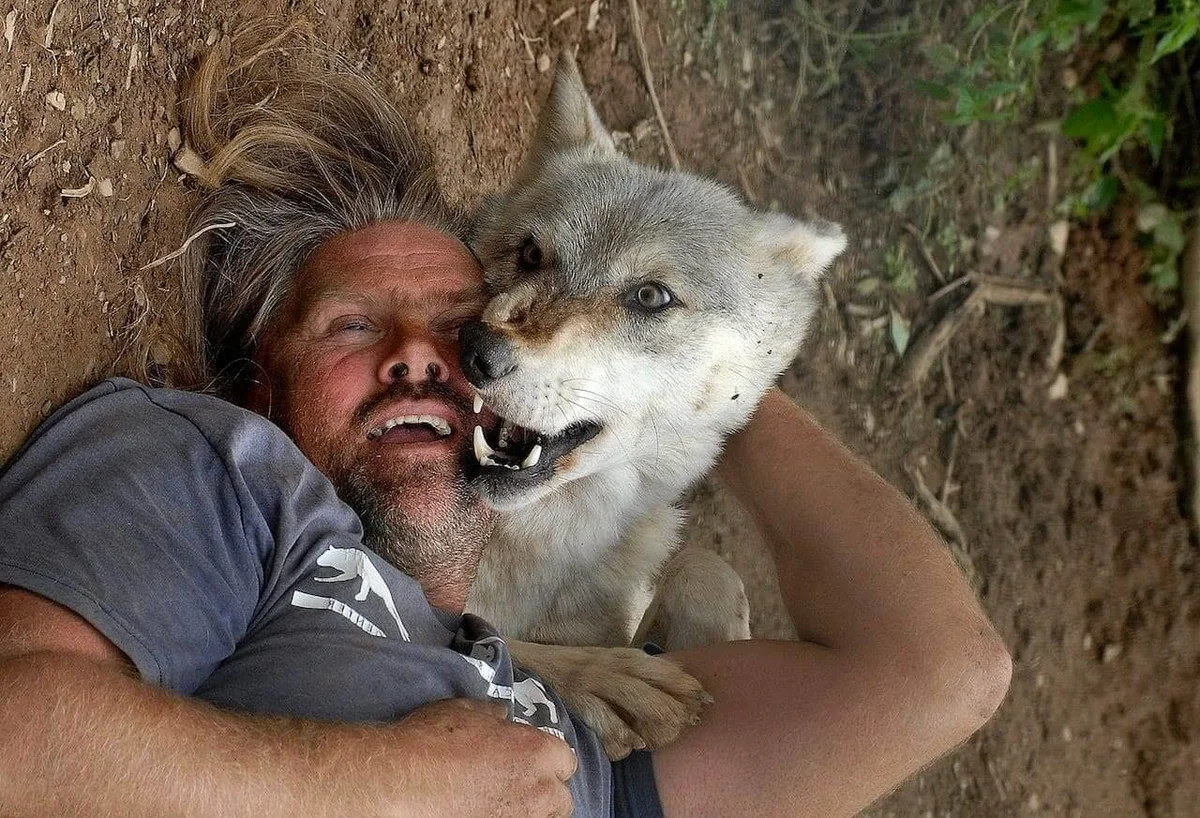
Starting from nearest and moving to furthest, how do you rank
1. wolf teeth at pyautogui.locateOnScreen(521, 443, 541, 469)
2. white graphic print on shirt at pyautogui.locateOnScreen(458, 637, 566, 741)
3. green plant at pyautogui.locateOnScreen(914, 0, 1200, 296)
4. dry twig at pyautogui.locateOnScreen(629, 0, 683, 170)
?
white graphic print on shirt at pyautogui.locateOnScreen(458, 637, 566, 741) < wolf teeth at pyautogui.locateOnScreen(521, 443, 541, 469) < dry twig at pyautogui.locateOnScreen(629, 0, 683, 170) < green plant at pyautogui.locateOnScreen(914, 0, 1200, 296)

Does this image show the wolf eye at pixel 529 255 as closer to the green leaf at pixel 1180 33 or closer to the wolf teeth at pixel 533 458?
the wolf teeth at pixel 533 458

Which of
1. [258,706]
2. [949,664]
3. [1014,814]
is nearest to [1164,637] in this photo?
[1014,814]

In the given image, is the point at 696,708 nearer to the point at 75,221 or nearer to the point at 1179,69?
the point at 75,221

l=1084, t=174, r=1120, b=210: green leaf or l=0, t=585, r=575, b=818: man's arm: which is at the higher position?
l=0, t=585, r=575, b=818: man's arm

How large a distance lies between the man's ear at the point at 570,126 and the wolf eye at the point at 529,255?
372 millimetres

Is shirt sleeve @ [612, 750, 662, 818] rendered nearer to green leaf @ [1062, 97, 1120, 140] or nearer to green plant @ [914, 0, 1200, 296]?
green plant @ [914, 0, 1200, 296]

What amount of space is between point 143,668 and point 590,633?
129 cm

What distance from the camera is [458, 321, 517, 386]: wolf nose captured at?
207 cm

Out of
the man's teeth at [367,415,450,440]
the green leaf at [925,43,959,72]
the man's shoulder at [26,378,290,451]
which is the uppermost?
the man's shoulder at [26,378,290,451]

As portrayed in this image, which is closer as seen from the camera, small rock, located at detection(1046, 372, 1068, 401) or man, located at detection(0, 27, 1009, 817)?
man, located at detection(0, 27, 1009, 817)

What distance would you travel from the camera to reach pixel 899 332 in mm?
4652

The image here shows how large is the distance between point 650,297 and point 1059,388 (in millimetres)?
3401

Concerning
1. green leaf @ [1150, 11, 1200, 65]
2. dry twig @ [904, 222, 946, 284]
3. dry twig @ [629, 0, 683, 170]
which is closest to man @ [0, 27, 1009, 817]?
dry twig @ [629, 0, 683, 170]

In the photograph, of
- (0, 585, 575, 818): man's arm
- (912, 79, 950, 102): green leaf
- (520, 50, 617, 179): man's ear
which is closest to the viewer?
(0, 585, 575, 818): man's arm
